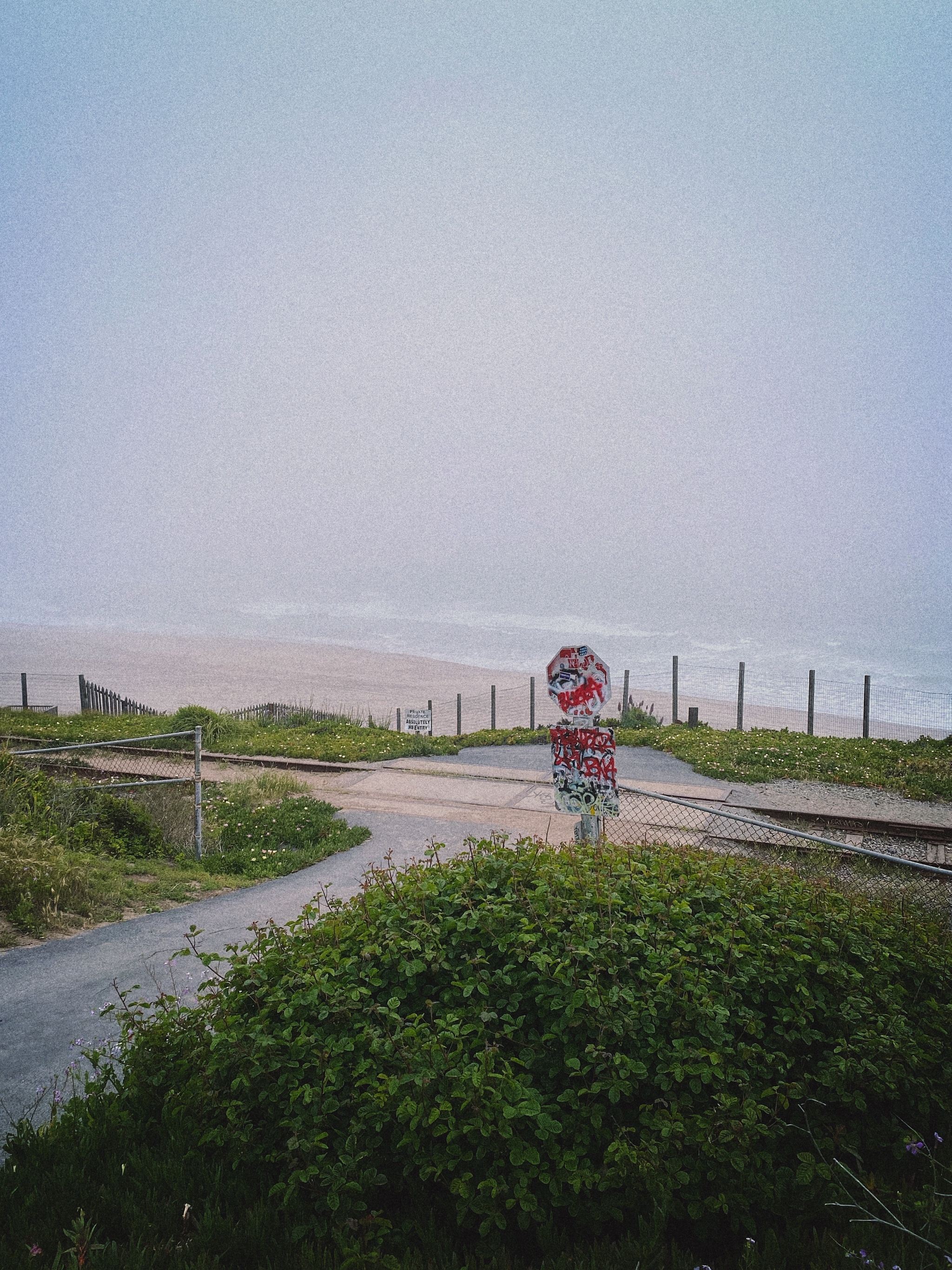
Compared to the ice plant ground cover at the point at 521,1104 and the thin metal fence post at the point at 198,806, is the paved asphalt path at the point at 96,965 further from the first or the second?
the thin metal fence post at the point at 198,806

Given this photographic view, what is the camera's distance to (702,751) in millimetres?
16188

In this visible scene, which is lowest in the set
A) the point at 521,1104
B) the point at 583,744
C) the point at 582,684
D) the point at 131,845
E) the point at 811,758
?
the point at 131,845

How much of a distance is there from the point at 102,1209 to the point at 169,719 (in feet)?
61.6

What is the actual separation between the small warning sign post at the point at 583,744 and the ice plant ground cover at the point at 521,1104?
2.45 metres

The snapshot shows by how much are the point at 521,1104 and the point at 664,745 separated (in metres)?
15.4

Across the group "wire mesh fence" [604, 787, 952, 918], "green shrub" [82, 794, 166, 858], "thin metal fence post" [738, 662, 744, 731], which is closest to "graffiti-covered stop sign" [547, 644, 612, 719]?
"wire mesh fence" [604, 787, 952, 918]

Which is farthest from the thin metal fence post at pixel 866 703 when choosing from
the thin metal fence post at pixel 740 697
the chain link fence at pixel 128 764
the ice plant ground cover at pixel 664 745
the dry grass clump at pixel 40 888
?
the dry grass clump at pixel 40 888

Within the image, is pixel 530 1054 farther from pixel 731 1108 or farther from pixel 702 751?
pixel 702 751

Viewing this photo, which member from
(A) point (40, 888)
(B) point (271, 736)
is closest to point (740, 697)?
(B) point (271, 736)

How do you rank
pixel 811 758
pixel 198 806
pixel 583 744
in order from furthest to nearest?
pixel 811 758, pixel 198 806, pixel 583 744

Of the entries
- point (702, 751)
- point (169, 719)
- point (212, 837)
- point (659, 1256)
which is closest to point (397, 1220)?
point (659, 1256)

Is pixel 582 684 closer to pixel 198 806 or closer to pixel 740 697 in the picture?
pixel 198 806

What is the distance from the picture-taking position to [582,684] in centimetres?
670

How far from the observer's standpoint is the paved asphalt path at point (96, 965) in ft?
14.4
